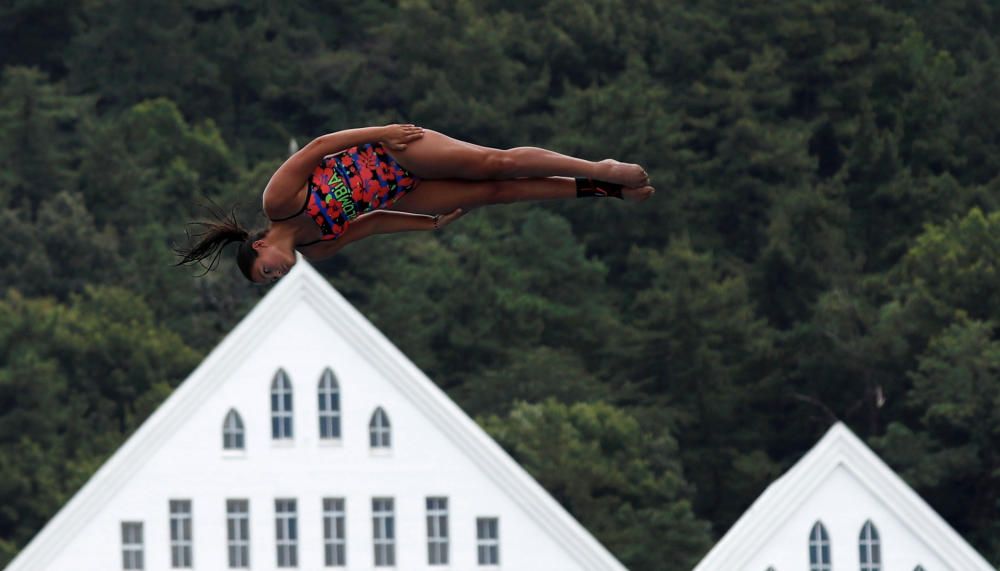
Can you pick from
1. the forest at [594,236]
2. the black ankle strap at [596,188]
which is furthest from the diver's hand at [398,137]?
the forest at [594,236]

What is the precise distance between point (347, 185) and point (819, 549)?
43.1 meters

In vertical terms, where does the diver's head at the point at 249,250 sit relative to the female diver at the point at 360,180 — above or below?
below

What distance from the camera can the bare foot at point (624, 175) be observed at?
2020cm

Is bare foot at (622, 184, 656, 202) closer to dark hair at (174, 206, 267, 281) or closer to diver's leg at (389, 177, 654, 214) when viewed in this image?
diver's leg at (389, 177, 654, 214)

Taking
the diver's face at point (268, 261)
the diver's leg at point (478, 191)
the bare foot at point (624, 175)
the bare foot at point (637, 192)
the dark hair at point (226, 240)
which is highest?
the diver's leg at point (478, 191)

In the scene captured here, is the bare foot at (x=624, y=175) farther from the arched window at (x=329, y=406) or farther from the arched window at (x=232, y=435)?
the arched window at (x=232, y=435)

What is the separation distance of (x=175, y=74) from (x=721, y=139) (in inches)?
677

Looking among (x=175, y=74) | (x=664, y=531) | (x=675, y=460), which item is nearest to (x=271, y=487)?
(x=664, y=531)

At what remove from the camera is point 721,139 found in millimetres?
93625

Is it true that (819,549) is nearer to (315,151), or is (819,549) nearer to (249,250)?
(249,250)

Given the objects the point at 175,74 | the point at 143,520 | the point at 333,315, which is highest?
the point at 175,74

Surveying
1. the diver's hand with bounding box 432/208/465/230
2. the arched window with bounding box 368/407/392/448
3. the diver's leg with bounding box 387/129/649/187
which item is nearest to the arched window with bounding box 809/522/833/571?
the arched window with bounding box 368/407/392/448

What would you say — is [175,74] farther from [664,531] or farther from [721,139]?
[664,531]

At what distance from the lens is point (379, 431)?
6512cm
